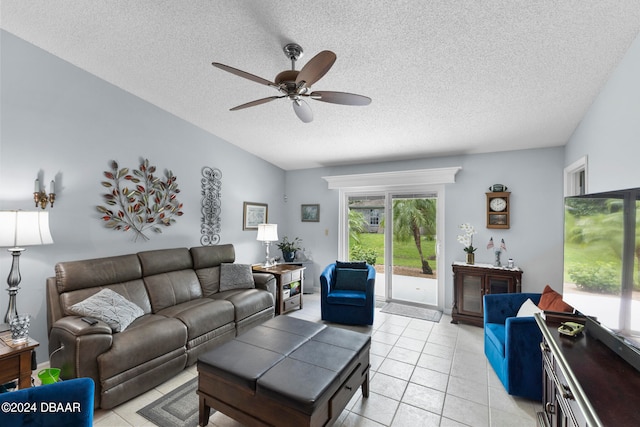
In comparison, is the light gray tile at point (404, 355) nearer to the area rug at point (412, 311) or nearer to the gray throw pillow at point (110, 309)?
the area rug at point (412, 311)

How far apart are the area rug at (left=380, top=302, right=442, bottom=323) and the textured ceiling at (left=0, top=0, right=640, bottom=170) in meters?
2.58

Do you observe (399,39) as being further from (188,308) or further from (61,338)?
(61,338)

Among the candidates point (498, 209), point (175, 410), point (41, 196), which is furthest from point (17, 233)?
point (498, 209)

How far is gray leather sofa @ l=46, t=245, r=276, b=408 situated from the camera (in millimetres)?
2084

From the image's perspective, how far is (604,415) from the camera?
92 centimetres

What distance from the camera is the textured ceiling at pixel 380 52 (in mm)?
1834

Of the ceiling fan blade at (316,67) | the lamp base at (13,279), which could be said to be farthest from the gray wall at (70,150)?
the ceiling fan blade at (316,67)

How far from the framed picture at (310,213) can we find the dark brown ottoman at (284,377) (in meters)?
3.29

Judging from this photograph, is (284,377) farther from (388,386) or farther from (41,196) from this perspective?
(41,196)

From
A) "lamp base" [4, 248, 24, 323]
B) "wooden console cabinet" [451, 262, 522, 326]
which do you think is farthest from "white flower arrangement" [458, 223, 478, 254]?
"lamp base" [4, 248, 24, 323]

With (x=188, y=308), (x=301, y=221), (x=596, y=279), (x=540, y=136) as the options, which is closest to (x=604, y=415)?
(x=596, y=279)

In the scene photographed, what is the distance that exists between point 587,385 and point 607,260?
0.63 m

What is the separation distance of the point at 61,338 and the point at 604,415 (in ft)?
10.5

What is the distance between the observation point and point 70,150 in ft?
9.23
